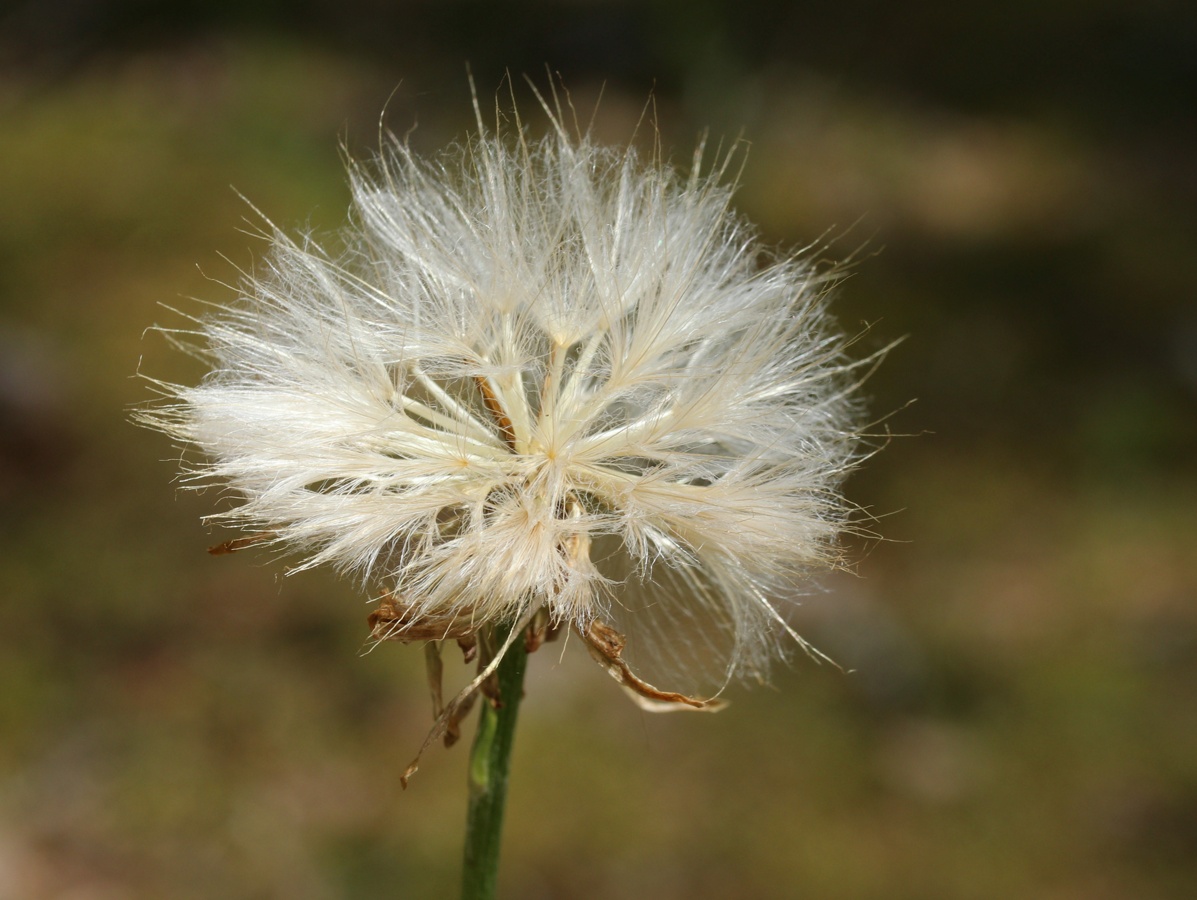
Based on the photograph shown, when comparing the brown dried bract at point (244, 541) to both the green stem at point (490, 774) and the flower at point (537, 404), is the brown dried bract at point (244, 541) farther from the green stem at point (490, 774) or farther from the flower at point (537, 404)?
the green stem at point (490, 774)

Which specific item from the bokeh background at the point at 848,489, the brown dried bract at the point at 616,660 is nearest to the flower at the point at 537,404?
the brown dried bract at the point at 616,660

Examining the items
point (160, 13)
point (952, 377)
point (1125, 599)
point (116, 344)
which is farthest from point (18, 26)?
point (1125, 599)

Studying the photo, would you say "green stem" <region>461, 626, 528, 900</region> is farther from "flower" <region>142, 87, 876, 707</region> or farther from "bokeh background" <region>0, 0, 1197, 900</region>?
"bokeh background" <region>0, 0, 1197, 900</region>

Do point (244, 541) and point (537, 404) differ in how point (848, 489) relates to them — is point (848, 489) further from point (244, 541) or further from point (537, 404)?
point (244, 541)

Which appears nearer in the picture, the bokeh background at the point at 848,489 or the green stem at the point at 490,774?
the green stem at the point at 490,774

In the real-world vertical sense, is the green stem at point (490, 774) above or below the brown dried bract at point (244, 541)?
below

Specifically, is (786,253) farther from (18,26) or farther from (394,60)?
(18,26)
